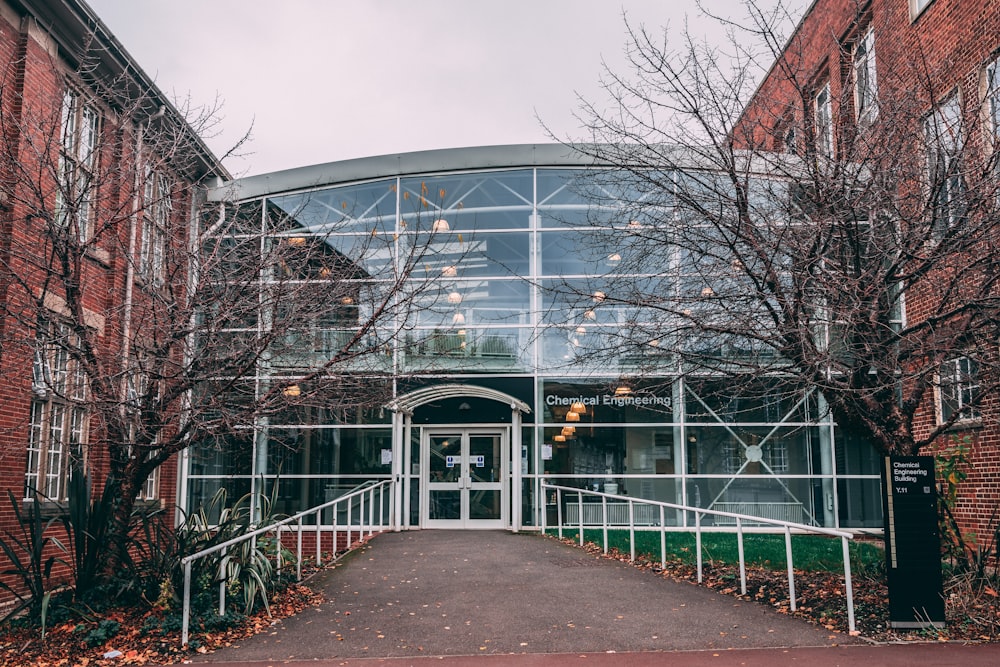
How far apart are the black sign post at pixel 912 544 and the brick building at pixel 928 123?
3.91 ft

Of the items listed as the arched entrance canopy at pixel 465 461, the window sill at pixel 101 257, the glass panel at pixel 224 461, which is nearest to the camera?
the window sill at pixel 101 257

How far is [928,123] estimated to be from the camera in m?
10.2

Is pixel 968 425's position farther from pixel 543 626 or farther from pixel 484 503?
pixel 484 503

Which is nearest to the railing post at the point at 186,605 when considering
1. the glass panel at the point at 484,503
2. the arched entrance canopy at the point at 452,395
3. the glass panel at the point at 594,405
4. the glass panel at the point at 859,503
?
the arched entrance canopy at the point at 452,395

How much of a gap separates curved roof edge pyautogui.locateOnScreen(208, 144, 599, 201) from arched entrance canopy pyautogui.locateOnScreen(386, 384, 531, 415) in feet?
16.2

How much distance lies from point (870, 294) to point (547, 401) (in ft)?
34.5

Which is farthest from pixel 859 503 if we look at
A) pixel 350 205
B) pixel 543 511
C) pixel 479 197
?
pixel 350 205

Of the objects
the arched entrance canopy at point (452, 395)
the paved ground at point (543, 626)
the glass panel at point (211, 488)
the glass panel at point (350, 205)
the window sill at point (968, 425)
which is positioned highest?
the glass panel at point (350, 205)

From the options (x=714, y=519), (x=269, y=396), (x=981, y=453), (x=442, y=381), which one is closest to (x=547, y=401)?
(x=442, y=381)

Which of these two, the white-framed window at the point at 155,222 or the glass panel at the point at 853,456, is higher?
the white-framed window at the point at 155,222

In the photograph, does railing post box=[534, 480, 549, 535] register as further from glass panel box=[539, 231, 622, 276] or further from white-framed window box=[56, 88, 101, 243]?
white-framed window box=[56, 88, 101, 243]

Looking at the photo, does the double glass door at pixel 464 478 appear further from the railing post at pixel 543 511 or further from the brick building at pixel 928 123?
the brick building at pixel 928 123

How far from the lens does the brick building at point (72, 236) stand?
987 cm

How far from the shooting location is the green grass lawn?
12758mm
